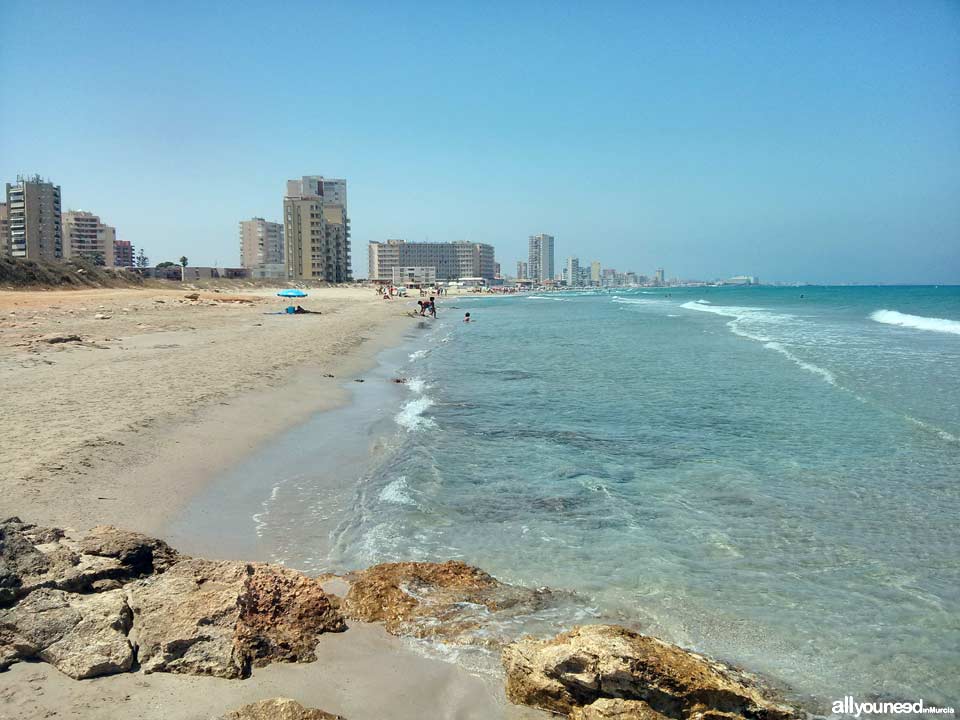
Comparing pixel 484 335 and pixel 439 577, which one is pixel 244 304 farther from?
pixel 439 577

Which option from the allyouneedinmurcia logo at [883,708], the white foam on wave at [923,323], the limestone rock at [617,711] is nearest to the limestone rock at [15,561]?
the limestone rock at [617,711]

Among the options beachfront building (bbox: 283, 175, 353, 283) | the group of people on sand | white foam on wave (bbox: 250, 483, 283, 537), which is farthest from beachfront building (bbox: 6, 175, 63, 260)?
white foam on wave (bbox: 250, 483, 283, 537)

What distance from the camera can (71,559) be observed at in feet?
15.0

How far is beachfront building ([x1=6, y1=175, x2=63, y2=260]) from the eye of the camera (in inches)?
4478

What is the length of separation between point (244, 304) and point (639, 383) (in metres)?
34.8

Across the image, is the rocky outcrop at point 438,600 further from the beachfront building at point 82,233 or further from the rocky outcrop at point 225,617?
the beachfront building at point 82,233

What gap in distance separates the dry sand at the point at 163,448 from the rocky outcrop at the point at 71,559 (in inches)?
23.0

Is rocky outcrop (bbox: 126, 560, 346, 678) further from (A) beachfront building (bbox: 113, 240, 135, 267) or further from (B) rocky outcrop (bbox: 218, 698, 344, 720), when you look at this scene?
(A) beachfront building (bbox: 113, 240, 135, 267)

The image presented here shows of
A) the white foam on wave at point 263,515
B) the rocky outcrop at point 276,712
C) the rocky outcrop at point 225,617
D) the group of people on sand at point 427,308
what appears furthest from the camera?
the group of people on sand at point 427,308

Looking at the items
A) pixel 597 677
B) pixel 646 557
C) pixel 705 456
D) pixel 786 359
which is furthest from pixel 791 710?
pixel 786 359

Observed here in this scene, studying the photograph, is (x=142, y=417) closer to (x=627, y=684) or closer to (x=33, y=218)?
(x=627, y=684)

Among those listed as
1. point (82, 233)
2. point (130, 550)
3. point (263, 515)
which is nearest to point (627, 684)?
point (130, 550)

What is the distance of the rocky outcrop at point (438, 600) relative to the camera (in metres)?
4.98

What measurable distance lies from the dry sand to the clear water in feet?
5.14
